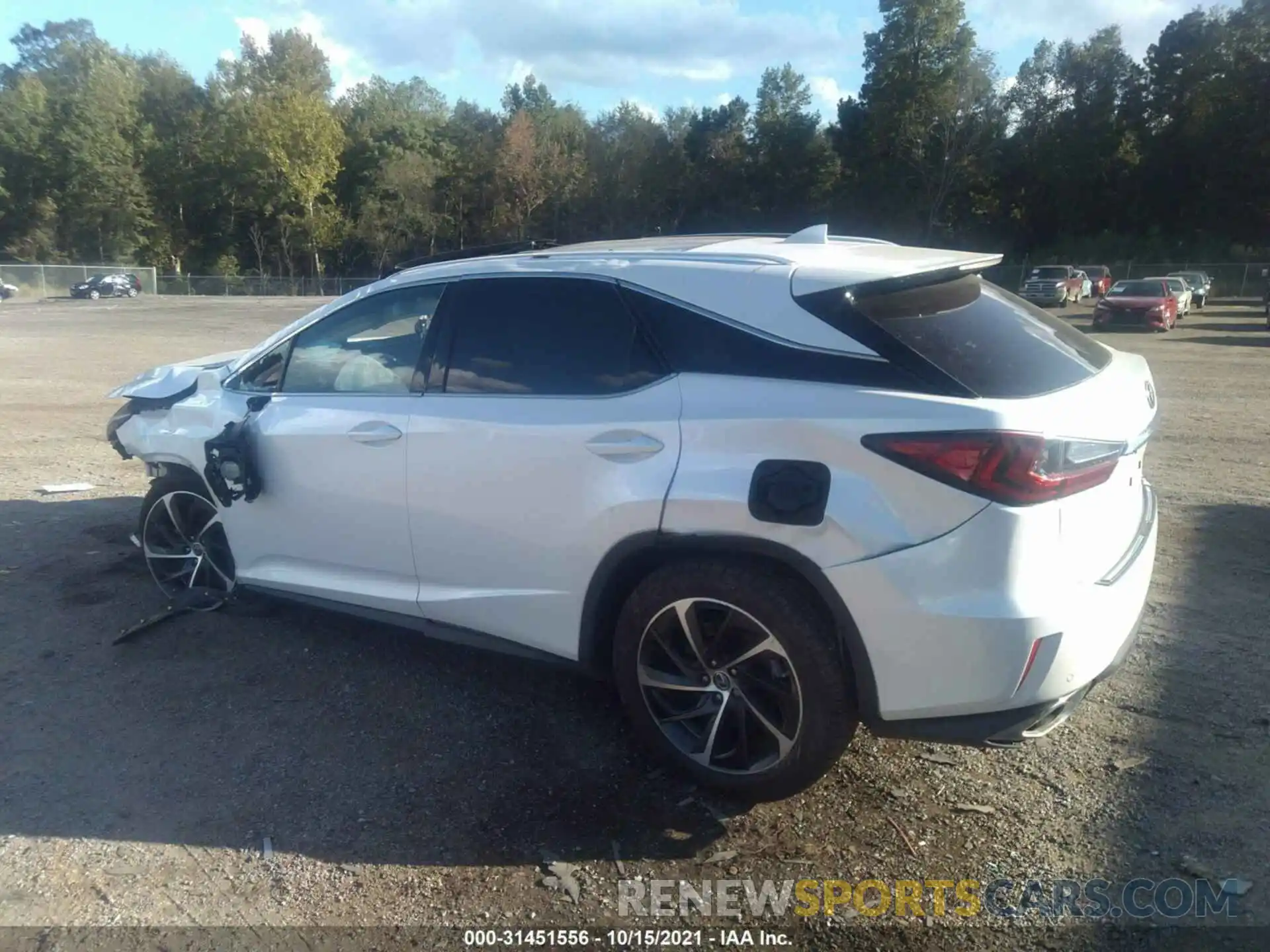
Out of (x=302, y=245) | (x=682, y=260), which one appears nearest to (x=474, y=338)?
(x=682, y=260)

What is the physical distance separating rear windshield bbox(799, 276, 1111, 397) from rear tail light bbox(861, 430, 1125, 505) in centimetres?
20

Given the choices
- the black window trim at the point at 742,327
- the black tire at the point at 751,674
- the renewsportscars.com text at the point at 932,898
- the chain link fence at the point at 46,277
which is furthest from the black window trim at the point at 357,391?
the chain link fence at the point at 46,277

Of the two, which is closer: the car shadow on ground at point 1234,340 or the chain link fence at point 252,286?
the car shadow on ground at point 1234,340

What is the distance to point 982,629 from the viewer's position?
2891mm

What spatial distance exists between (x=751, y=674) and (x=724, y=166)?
213 feet

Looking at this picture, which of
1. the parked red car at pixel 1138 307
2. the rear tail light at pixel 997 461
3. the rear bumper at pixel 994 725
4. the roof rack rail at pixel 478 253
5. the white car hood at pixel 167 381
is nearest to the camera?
the rear tail light at pixel 997 461

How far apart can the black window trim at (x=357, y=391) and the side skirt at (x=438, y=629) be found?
92 cm

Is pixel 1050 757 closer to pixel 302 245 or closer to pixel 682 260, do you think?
pixel 682 260

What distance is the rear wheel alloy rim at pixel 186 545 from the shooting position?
5.12m

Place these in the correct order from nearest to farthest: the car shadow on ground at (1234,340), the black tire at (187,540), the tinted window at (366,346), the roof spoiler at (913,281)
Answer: the roof spoiler at (913,281)
the tinted window at (366,346)
the black tire at (187,540)
the car shadow on ground at (1234,340)

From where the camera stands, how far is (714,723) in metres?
3.47

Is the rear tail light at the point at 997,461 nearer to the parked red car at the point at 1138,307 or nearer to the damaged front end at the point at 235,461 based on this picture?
the damaged front end at the point at 235,461

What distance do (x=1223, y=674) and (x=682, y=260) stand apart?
9.89 ft

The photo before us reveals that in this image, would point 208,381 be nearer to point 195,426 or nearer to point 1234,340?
point 195,426
